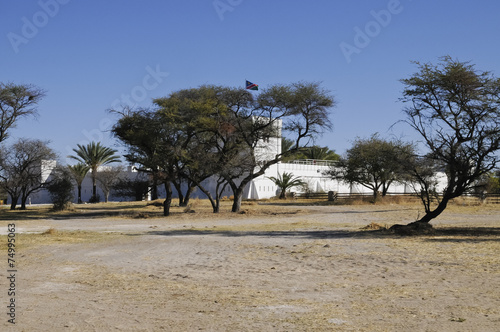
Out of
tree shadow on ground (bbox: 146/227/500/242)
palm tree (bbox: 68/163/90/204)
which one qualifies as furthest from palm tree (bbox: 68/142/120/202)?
tree shadow on ground (bbox: 146/227/500/242)

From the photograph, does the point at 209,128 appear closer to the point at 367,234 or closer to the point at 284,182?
the point at 367,234

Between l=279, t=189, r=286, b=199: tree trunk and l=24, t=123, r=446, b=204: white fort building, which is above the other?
l=24, t=123, r=446, b=204: white fort building

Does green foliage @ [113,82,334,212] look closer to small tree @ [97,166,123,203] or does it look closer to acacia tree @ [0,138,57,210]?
acacia tree @ [0,138,57,210]

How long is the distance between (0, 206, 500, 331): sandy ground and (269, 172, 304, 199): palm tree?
1648 inches

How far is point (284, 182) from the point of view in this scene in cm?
6169

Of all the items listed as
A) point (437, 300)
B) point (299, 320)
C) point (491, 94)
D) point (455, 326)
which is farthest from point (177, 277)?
point (491, 94)

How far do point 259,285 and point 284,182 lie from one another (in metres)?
50.7

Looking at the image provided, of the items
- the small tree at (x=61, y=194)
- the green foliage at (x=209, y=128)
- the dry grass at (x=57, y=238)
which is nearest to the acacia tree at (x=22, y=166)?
the small tree at (x=61, y=194)

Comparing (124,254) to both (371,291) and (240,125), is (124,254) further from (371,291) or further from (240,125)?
(240,125)

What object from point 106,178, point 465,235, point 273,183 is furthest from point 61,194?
point 465,235

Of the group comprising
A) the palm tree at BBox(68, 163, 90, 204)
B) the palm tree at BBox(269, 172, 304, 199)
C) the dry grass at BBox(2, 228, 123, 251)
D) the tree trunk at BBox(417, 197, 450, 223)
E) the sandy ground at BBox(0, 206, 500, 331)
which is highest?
the palm tree at BBox(68, 163, 90, 204)

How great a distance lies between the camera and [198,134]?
38.4m

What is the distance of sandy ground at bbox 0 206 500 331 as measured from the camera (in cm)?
812

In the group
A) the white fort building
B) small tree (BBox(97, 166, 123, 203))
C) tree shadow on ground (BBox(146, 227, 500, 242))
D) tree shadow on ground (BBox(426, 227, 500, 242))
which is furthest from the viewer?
small tree (BBox(97, 166, 123, 203))
